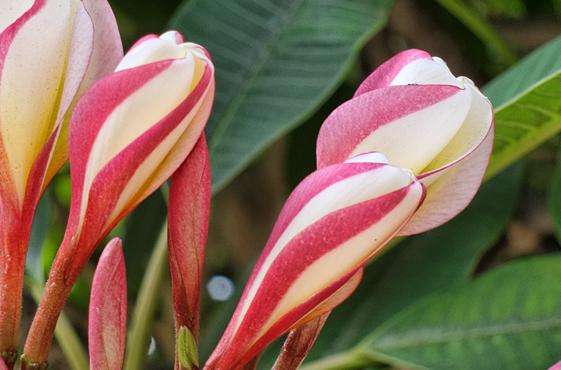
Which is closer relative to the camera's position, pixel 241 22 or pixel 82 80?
pixel 82 80

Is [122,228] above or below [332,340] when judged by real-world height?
below

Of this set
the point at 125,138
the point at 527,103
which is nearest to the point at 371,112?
the point at 125,138

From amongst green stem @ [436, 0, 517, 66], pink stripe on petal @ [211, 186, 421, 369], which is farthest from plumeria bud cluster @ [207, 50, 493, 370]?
green stem @ [436, 0, 517, 66]

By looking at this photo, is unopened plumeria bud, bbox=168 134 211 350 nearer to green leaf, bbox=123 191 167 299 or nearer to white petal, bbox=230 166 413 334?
white petal, bbox=230 166 413 334

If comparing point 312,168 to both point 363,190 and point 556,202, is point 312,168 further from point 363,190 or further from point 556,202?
point 363,190

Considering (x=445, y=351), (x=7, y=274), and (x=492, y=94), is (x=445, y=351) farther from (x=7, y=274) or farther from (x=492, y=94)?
(x=7, y=274)

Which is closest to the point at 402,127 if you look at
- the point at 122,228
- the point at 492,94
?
the point at 492,94

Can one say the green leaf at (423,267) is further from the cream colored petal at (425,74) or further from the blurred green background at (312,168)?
the cream colored petal at (425,74)

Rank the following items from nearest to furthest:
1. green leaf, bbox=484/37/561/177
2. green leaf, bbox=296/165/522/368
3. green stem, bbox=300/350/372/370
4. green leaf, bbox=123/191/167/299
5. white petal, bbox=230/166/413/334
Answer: white petal, bbox=230/166/413/334, green leaf, bbox=484/37/561/177, green stem, bbox=300/350/372/370, green leaf, bbox=296/165/522/368, green leaf, bbox=123/191/167/299
